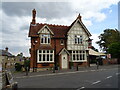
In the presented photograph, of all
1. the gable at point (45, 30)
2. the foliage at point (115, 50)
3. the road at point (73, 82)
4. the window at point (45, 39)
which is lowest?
the road at point (73, 82)

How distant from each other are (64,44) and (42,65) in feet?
20.0

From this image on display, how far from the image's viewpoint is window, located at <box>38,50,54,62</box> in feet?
88.3

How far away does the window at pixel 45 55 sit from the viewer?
26.9 meters

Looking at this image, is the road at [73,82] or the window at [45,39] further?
the window at [45,39]

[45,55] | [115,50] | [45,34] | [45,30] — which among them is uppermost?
[45,30]

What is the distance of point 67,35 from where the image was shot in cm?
2948

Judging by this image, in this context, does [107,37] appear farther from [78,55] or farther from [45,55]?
[45,55]

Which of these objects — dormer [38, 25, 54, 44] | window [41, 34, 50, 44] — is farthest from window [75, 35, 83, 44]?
window [41, 34, 50, 44]

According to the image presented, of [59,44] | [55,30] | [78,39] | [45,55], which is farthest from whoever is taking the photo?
[78,39]

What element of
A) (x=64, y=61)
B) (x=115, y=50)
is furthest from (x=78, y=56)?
(x=115, y=50)

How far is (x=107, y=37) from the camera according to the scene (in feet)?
213

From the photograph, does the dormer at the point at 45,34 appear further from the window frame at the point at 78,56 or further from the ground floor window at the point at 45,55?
the window frame at the point at 78,56

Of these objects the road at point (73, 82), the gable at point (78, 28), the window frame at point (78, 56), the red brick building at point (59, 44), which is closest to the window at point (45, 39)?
the red brick building at point (59, 44)

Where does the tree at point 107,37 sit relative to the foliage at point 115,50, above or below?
above
